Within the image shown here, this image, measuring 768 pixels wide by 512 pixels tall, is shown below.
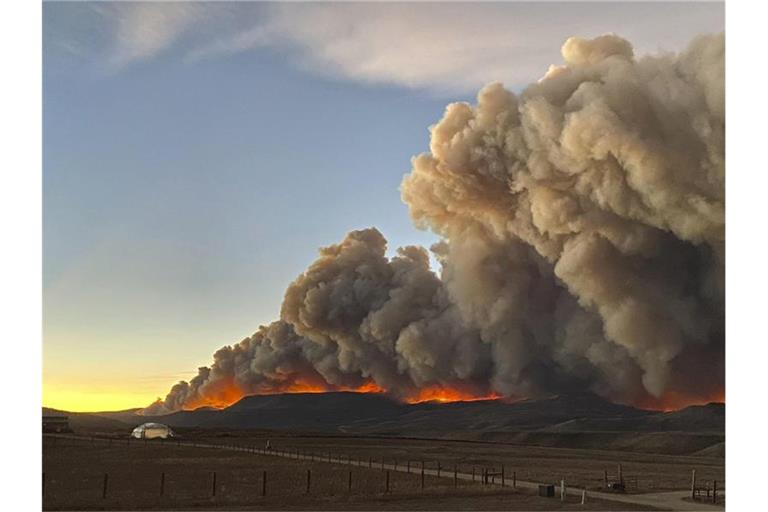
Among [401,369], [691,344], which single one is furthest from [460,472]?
[401,369]

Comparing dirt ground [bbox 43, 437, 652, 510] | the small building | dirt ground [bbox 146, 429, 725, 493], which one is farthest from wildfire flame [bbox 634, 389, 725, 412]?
the small building

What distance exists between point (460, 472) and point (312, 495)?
15687 mm

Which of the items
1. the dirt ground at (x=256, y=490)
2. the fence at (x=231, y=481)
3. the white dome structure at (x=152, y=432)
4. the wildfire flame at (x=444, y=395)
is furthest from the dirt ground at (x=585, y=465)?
the wildfire flame at (x=444, y=395)

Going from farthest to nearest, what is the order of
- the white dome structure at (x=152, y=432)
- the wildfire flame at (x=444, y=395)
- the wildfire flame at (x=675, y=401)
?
the wildfire flame at (x=444, y=395) → the wildfire flame at (x=675, y=401) → the white dome structure at (x=152, y=432)

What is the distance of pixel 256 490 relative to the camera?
37969 mm

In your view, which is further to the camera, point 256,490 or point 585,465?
point 585,465

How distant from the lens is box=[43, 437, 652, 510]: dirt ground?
3353 centimetres

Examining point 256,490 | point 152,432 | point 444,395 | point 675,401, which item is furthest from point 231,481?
point 444,395

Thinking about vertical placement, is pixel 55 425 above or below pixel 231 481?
below

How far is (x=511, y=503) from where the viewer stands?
34.4 m

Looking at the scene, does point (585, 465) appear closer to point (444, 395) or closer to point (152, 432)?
point (152, 432)

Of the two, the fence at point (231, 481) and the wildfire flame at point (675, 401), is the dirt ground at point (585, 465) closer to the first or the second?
the fence at point (231, 481)

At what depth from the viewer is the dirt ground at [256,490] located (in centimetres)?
3353

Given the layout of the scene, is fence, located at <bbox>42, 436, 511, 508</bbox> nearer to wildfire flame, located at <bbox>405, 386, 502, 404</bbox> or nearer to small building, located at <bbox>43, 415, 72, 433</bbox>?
small building, located at <bbox>43, 415, 72, 433</bbox>
